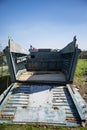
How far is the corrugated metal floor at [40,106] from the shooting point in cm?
360

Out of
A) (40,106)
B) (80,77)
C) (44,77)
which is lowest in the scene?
(80,77)

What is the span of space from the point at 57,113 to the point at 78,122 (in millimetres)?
596

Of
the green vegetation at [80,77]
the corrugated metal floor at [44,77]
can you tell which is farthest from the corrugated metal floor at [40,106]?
the green vegetation at [80,77]

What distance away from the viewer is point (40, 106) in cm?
422

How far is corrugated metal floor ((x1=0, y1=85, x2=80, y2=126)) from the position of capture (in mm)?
3602

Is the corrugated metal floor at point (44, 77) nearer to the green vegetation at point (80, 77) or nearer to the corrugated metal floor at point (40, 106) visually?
the corrugated metal floor at point (40, 106)

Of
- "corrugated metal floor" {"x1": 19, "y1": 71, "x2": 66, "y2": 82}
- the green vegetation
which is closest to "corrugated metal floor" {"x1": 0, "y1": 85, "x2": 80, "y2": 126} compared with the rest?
"corrugated metal floor" {"x1": 19, "y1": 71, "x2": 66, "y2": 82}

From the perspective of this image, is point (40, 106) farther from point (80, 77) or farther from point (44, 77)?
point (80, 77)

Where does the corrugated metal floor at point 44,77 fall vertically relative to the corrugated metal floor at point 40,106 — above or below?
above

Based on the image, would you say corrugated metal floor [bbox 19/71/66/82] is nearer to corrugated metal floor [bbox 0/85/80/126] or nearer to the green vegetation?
corrugated metal floor [bbox 0/85/80/126]

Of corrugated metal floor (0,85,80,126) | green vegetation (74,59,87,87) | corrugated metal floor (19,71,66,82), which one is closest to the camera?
corrugated metal floor (0,85,80,126)

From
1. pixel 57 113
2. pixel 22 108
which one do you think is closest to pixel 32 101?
pixel 22 108

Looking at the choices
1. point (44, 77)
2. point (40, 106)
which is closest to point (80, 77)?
point (44, 77)

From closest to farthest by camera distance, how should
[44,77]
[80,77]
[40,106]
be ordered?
[40,106] → [44,77] → [80,77]
